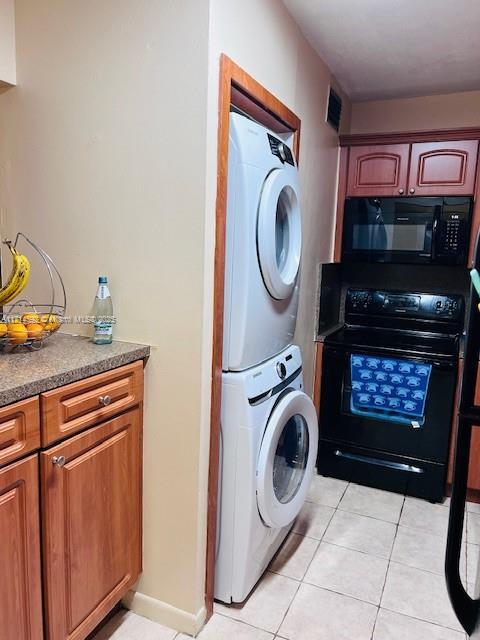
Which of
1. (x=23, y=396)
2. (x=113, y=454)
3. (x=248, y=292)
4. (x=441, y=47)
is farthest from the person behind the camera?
(x=441, y=47)

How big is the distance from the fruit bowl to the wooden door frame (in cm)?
55

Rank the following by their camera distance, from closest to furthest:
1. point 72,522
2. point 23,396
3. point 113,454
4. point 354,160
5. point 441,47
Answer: point 23,396 → point 72,522 → point 113,454 → point 441,47 → point 354,160

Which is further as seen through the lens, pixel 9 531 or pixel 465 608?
pixel 9 531

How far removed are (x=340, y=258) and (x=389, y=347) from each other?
0.69 m

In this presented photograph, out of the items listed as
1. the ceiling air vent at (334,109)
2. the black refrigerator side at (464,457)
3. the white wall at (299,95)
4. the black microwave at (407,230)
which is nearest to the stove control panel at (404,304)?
the black microwave at (407,230)

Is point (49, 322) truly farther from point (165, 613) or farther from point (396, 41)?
point (396, 41)

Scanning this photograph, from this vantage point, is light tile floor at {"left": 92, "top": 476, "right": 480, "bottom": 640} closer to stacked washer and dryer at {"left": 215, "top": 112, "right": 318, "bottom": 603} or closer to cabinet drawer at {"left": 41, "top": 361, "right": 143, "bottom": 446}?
stacked washer and dryer at {"left": 215, "top": 112, "right": 318, "bottom": 603}

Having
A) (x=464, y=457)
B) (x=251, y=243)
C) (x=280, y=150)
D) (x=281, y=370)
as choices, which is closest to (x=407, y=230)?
(x=280, y=150)

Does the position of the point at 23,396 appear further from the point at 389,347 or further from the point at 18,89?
the point at 389,347

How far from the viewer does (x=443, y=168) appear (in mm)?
2676

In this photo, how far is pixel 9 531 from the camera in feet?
3.77

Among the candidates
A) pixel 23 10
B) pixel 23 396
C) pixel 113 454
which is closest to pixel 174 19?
pixel 23 10

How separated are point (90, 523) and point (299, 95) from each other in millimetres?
1934

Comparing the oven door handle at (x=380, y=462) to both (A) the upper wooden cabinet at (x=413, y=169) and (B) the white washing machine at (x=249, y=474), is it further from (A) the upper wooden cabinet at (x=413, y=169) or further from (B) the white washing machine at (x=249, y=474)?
(A) the upper wooden cabinet at (x=413, y=169)
